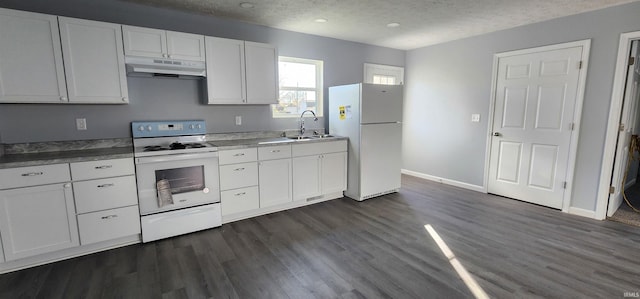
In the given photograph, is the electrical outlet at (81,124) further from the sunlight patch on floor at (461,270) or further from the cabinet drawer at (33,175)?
the sunlight patch on floor at (461,270)

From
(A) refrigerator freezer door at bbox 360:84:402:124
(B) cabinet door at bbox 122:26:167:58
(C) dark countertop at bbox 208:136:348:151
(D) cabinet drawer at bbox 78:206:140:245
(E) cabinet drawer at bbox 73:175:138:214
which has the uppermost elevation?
(B) cabinet door at bbox 122:26:167:58

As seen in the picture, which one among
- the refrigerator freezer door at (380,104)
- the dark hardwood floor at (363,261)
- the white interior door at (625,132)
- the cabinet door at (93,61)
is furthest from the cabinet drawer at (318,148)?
the white interior door at (625,132)

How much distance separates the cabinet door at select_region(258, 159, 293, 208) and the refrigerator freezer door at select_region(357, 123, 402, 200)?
41.3 inches

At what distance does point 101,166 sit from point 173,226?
0.84 metres

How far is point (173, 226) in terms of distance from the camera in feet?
9.24

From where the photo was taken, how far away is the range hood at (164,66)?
108 inches

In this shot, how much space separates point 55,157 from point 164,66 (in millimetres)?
1209

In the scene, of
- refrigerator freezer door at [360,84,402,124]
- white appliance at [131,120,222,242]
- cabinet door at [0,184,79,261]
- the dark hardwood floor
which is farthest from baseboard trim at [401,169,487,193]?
cabinet door at [0,184,79,261]

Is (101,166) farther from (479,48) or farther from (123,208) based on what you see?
(479,48)

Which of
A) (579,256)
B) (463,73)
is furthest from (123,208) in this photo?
(463,73)

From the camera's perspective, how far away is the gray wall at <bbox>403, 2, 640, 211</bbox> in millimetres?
3129

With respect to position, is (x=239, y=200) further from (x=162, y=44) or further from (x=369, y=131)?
(x=369, y=131)

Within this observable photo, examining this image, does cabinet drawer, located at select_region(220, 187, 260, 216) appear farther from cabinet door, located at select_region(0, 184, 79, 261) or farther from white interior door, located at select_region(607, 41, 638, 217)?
white interior door, located at select_region(607, 41, 638, 217)

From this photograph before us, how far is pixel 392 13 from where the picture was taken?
10.6 feet
